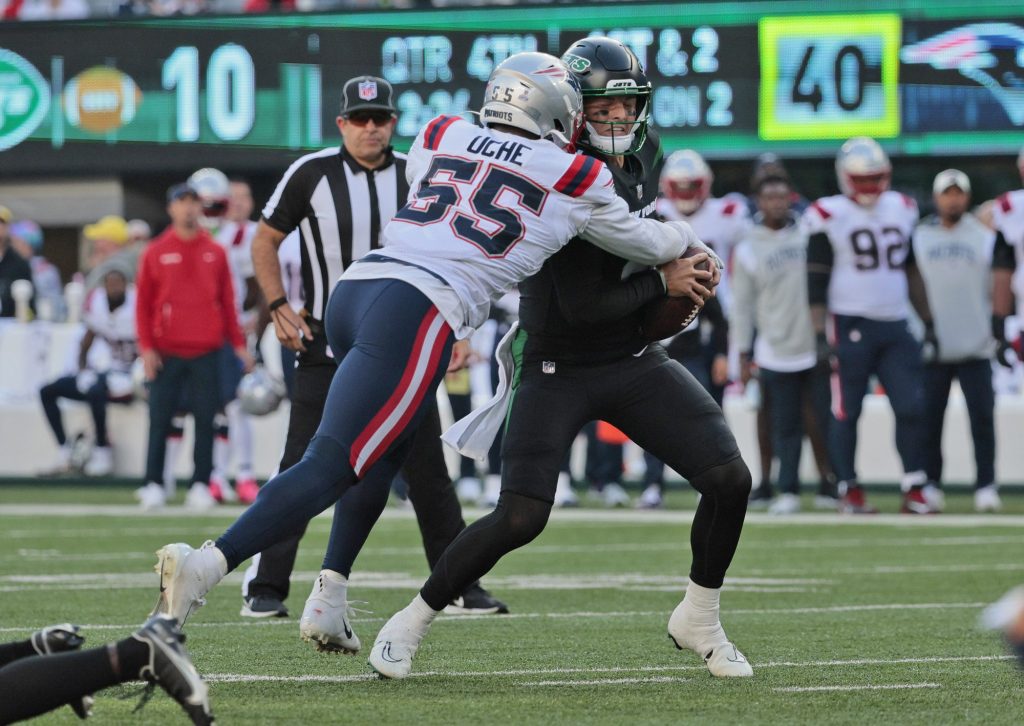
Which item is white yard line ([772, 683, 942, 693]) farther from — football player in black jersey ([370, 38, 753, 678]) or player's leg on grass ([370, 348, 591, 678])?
player's leg on grass ([370, 348, 591, 678])

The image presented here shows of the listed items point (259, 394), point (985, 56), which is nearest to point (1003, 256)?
point (985, 56)

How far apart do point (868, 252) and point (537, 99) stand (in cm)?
660

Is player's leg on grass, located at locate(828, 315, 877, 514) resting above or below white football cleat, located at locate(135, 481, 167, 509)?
above

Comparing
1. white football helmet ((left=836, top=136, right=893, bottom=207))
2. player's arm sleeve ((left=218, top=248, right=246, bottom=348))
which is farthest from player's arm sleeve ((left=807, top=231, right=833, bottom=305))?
player's arm sleeve ((left=218, top=248, right=246, bottom=348))

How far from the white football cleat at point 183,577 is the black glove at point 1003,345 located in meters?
7.69

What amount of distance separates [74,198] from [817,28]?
7.41 metres

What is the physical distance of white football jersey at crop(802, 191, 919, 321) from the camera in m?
11.2

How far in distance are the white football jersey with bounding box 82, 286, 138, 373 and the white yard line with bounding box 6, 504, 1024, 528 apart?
94.5 inches

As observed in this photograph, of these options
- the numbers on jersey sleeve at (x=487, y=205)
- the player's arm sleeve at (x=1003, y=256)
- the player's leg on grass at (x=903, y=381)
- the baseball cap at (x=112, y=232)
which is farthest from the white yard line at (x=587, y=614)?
the baseball cap at (x=112, y=232)

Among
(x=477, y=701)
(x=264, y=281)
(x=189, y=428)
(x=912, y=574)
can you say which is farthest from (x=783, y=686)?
(x=189, y=428)

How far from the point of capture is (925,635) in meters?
5.88

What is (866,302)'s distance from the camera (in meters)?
11.2

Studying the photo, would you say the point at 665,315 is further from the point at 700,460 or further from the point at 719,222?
the point at 719,222

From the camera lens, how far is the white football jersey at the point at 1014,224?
1148 centimetres
